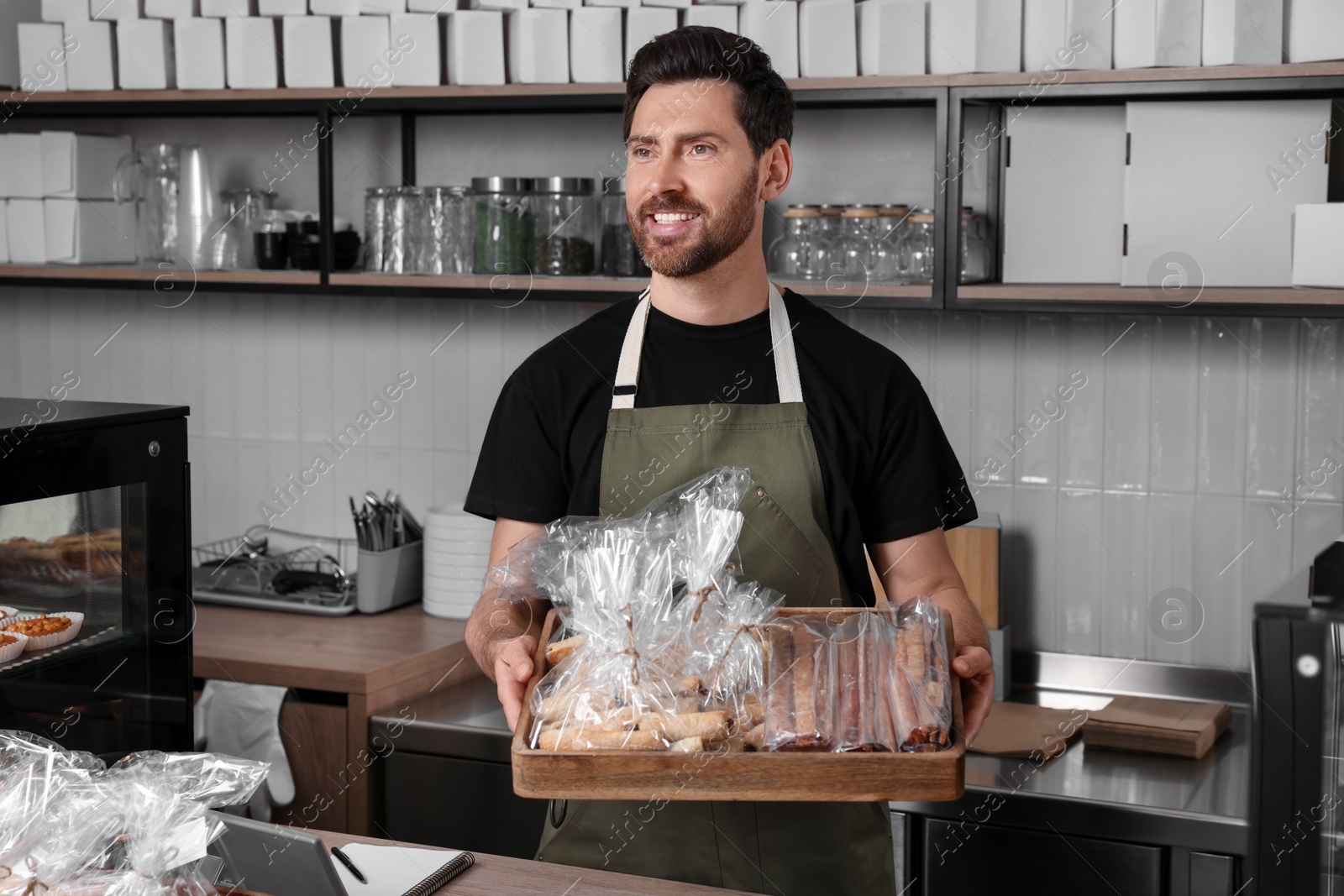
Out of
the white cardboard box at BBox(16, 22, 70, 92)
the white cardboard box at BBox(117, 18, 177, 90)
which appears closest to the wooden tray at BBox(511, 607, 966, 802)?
the white cardboard box at BBox(117, 18, 177, 90)

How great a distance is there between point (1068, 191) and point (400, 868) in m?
1.74

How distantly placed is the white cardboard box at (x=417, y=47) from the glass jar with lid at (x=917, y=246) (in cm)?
100

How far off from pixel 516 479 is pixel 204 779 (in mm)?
652

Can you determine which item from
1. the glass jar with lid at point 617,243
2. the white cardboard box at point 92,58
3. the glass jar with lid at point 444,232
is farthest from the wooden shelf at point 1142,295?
the white cardboard box at point 92,58

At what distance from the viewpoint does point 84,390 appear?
11.3 ft

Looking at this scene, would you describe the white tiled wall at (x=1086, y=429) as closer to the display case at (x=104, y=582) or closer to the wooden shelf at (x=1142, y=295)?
the wooden shelf at (x=1142, y=295)

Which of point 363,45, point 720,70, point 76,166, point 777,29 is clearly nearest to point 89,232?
point 76,166

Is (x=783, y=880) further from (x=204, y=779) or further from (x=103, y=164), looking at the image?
(x=103, y=164)

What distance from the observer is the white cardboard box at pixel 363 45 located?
8.91 ft

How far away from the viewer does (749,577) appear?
1675 mm

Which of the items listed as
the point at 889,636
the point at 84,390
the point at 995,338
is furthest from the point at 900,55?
the point at 84,390

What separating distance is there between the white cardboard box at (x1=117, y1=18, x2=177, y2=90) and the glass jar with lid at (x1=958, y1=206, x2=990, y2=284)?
173 cm

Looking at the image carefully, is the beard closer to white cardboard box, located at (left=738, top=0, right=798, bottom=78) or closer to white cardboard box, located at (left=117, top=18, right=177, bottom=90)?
white cardboard box, located at (left=738, top=0, right=798, bottom=78)

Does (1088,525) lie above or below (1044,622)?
above
